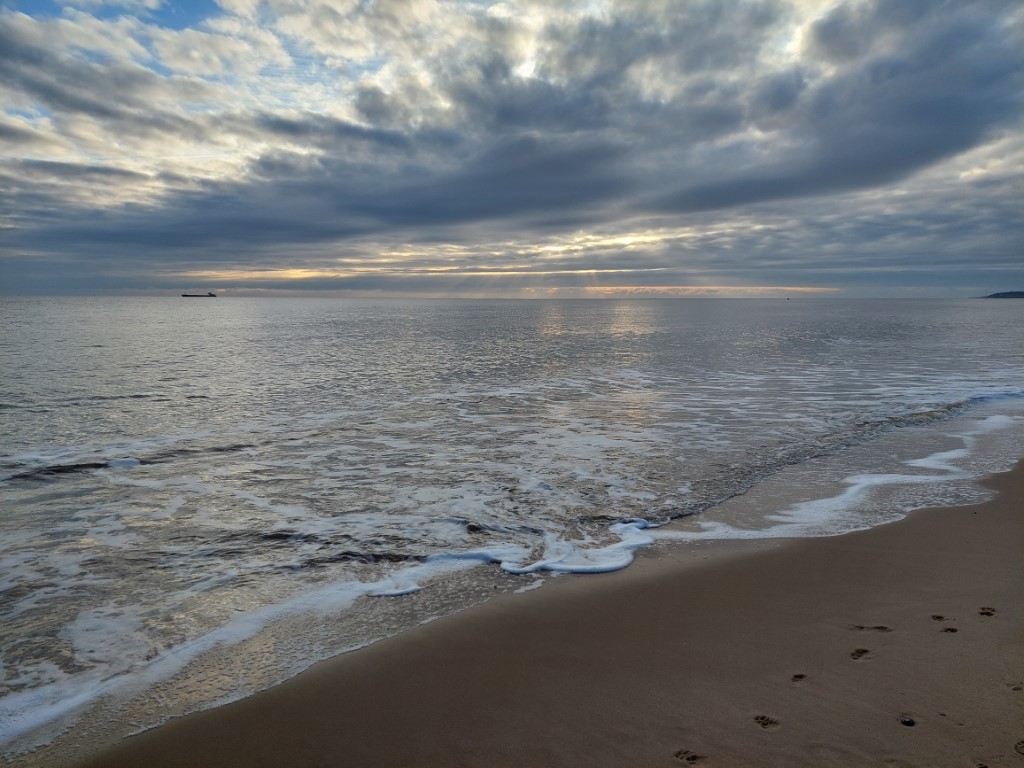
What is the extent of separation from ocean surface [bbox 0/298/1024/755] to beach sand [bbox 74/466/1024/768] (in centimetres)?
52

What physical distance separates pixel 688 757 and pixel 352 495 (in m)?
6.74

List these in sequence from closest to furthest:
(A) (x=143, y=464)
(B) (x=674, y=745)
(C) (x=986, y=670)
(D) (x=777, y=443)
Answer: (B) (x=674, y=745) → (C) (x=986, y=670) → (A) (x=143, y=464) → (D) (x=777, y=443)

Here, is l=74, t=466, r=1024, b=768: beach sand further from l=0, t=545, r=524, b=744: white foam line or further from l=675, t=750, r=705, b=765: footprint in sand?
l=0, t=545, r=524, b=744: white foam line

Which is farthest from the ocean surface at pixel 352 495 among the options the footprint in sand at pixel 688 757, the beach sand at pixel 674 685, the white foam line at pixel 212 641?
the footprint in sand at pixel 688 757

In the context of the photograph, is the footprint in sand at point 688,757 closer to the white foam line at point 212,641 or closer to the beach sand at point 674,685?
the beach sand at point 674,685

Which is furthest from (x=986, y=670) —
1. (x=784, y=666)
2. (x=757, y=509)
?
(x=757, y=509)

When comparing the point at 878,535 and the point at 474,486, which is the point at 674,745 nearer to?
the point at 878,535

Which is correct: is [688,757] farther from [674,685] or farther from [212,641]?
[212,641]

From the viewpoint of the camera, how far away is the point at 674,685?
4.25 metres

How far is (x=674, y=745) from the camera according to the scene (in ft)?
11.9

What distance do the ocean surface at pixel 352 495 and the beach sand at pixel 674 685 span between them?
52cm

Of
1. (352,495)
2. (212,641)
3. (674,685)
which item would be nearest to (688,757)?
(674,685)

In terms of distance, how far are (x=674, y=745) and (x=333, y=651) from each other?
8.88ft

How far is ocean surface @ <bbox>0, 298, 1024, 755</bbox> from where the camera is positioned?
16.6ft
